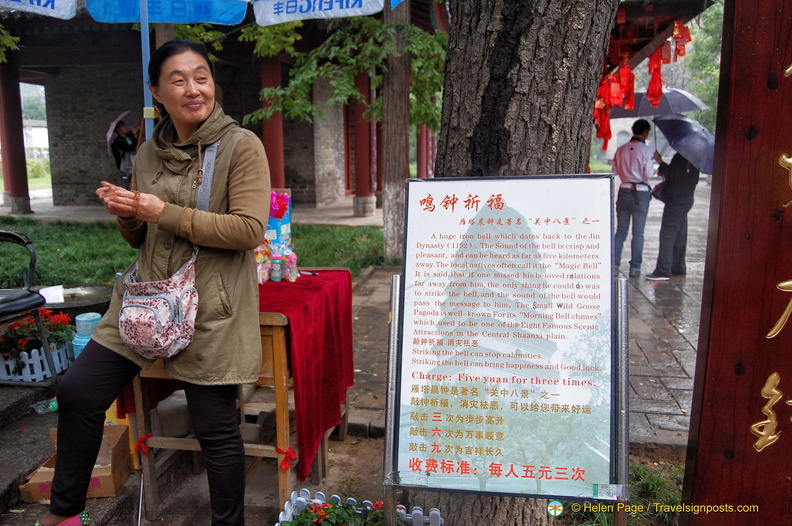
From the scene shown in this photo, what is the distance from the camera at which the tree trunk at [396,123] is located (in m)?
6.79

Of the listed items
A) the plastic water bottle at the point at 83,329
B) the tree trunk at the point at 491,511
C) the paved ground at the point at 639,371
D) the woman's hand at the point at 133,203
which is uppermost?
the woman's hand at the point at 133,203

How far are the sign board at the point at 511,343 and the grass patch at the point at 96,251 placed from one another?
5296 mm

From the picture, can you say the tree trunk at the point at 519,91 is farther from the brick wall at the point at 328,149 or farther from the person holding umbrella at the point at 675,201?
the brick wall at the point at 328,149

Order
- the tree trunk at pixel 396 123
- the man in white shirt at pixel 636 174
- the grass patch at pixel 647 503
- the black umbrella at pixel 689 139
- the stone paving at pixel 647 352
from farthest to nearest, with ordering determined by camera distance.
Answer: the man in white shirt at pixel 636 174, the tree trunk at pixel 396 123, the black umbrella at pixel 689 139, the stone paving at pixel 647 352, the grass patch at pixel 647 503

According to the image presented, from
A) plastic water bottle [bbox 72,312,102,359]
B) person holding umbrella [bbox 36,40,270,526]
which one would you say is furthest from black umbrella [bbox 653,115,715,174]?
plastic water bottle [bbox 72,312,102,359]

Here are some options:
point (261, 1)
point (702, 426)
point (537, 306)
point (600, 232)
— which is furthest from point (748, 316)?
point (261, 1)

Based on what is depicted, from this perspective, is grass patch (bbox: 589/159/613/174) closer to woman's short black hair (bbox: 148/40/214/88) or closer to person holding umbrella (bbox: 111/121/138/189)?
person holding umbrella (bbox: 111/121/138/189)

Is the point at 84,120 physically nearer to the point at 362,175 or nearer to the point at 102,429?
the point at 362,175

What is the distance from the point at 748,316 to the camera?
1.88 m

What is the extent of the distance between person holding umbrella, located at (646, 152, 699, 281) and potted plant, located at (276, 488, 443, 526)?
5.99 metres

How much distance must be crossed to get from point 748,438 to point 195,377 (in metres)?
1.78

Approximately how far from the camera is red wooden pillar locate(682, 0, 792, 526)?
1.80 metres

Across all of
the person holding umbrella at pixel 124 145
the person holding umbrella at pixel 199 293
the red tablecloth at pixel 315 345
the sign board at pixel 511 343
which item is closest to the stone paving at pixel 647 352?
the red tablecloth at pixel 315 345

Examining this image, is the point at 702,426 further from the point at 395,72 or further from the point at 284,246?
the point at 395,72
